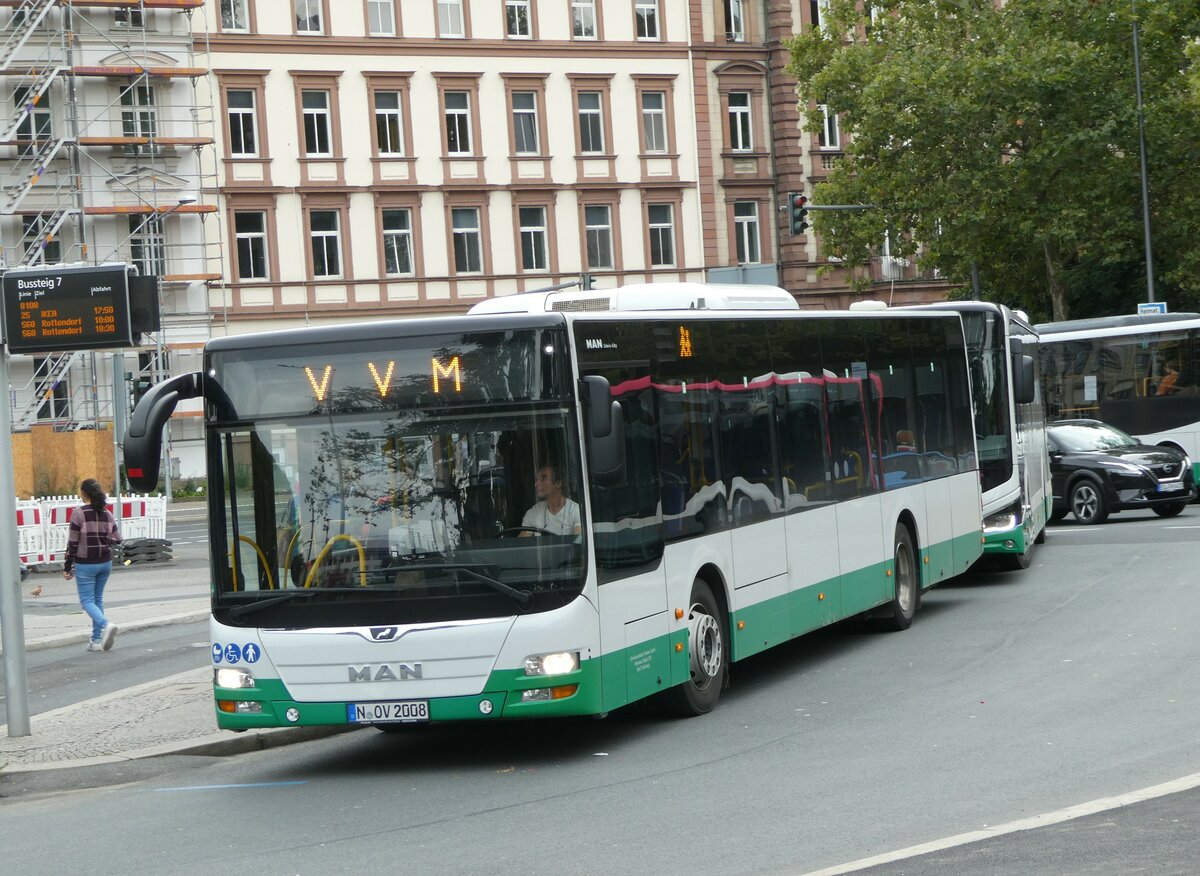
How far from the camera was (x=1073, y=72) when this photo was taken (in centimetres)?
5009

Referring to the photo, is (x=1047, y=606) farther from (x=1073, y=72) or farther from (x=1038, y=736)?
(x=1073, y=72)

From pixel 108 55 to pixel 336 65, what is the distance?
660cm

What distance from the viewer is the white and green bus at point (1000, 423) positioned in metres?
19.8

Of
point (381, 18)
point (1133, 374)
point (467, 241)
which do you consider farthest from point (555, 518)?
point (381, 18)

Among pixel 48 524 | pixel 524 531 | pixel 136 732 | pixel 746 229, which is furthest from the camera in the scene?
pixel 746 229

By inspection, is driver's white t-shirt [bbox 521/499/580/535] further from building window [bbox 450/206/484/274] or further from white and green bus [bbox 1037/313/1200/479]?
building window [bbox 450/206/484/274]

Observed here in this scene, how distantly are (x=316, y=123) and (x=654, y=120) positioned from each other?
11394 mm

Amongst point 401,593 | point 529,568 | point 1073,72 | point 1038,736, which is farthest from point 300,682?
point 1073,72

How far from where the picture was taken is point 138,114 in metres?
52.5

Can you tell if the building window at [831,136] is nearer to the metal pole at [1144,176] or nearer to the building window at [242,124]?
the metal pole at [1144,176]

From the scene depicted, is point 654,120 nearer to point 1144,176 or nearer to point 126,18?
point 126,18

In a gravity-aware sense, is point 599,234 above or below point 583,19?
below

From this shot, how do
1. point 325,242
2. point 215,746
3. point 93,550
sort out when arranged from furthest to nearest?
point 325,242, point 93,550, point 215,746

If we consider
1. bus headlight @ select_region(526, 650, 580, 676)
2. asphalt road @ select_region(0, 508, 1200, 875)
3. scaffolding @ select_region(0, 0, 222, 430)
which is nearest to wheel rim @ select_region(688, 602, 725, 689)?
asphalt road @ select_region(0, 508, 1200, 875)
